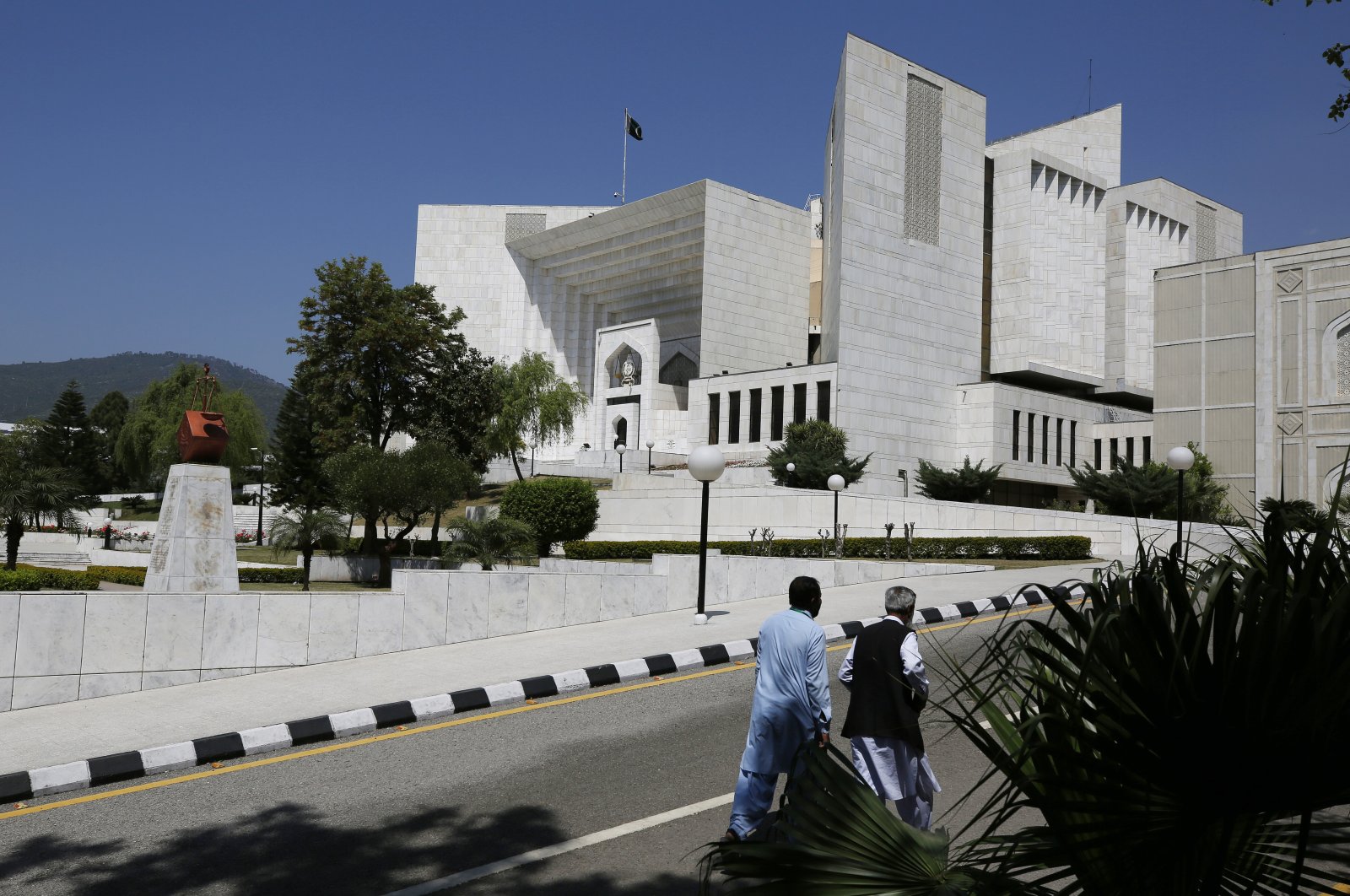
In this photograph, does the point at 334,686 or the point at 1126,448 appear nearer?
the point at 334,686

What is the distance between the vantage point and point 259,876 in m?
5.66

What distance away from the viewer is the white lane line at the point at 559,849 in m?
5.46

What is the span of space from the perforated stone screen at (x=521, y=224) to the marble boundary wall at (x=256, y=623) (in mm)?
60788

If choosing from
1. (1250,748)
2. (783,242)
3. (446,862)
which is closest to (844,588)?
(446,862)

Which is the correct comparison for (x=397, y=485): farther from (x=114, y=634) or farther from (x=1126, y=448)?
(x=1126, y=448)

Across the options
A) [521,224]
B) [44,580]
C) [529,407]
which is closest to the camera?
[44,580]

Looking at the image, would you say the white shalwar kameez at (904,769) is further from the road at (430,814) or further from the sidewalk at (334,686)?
the sidewalk at (334,686)

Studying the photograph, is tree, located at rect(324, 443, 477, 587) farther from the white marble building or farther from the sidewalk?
the white marble building

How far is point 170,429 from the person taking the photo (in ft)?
214

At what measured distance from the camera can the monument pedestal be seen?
15484mm

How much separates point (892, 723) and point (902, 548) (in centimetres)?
2452

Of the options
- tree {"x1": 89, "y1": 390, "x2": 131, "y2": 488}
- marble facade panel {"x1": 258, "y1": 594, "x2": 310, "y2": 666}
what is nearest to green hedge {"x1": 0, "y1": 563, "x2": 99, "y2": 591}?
marble facade panel {"x1": 258, "y1": 594, "x2": 310, "y2": 666}

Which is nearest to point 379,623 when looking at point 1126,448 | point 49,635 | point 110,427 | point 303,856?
point 49,635

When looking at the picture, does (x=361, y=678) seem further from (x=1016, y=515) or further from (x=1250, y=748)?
(x=1016, y=515)
